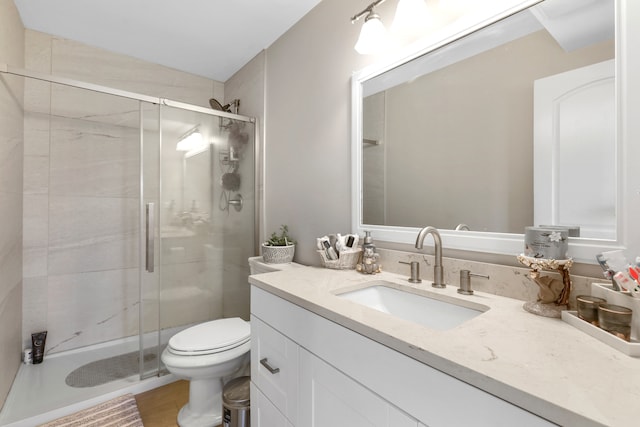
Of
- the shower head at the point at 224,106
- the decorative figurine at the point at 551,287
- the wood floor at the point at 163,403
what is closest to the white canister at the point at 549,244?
the decorative figurine at the point at 551,287

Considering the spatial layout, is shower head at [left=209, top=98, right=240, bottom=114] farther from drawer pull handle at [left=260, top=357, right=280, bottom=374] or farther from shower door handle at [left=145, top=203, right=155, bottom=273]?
drawer pull handle at [left=260, top=357, right=280, bottom=374]

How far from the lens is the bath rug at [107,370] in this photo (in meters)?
1.84

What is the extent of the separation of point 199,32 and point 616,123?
229 centimetres

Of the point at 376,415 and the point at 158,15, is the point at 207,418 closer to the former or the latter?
the point at 376,415

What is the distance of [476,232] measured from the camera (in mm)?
1062

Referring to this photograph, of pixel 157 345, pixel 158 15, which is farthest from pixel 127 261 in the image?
pixel 158 15

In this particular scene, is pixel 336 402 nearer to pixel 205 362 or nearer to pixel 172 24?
pixel 205 362

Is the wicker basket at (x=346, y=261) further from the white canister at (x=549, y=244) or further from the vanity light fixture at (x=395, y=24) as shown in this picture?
the vanity light fixture at (x=395, y=24)

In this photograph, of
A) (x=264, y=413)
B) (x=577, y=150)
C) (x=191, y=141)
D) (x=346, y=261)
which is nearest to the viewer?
(x=577, y=150)

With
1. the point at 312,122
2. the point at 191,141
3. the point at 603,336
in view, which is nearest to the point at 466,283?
the point at 603,336

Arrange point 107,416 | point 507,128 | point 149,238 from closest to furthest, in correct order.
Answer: point 507,128, point 107,416, point 149,238

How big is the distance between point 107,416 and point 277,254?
1.26 meters

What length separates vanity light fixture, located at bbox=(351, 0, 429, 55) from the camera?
116 centimetres

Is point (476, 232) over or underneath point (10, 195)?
underneath
